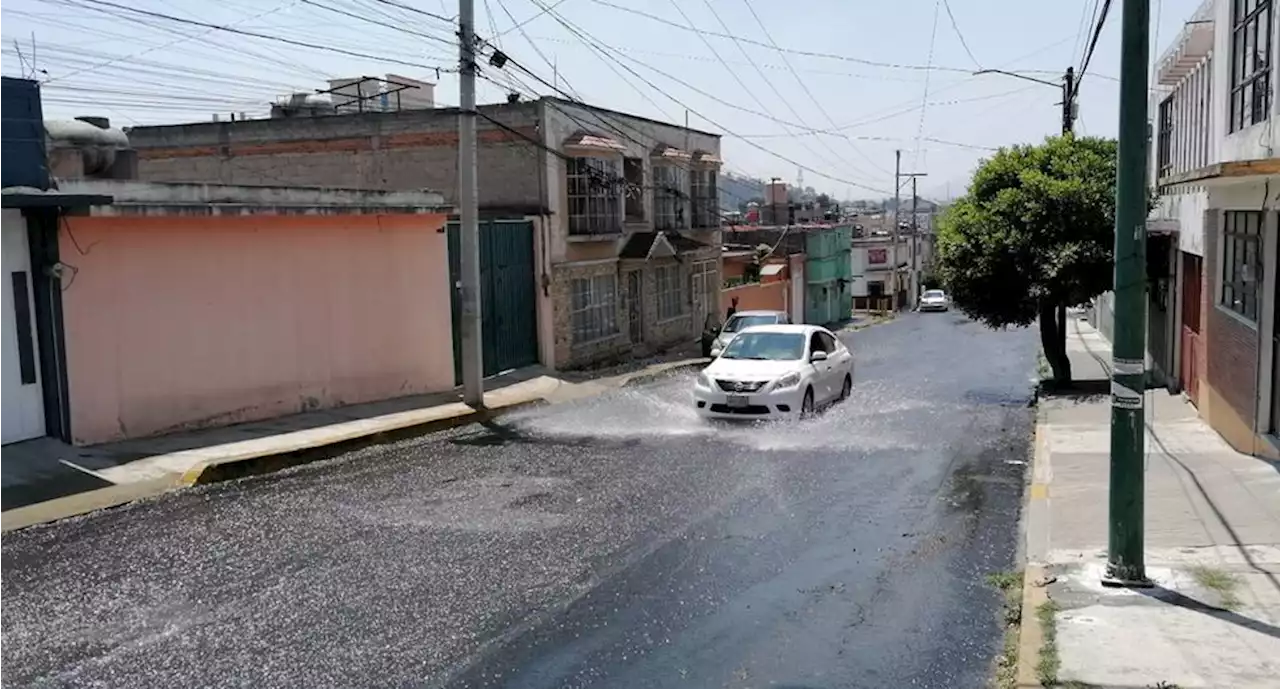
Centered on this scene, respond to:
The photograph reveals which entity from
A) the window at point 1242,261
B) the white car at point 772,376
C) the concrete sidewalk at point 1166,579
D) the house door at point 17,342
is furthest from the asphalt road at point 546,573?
the window at point 1242,261

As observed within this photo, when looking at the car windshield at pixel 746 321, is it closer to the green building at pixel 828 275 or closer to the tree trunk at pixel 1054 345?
the tree trunk at pixel 1054 345

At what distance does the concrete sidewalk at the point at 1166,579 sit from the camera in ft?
20.5

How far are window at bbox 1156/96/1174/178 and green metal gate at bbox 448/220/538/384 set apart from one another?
1337 cm

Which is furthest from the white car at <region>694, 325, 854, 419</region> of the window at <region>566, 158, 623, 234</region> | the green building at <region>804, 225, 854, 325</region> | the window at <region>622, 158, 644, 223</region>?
the green building at <region>804, 225, 854, 325</region>

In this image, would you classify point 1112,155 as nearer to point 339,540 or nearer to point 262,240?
point 262,240

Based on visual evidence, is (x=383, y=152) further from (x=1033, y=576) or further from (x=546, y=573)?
(x=1033, y=576)

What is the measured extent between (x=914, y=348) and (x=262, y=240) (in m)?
25.3

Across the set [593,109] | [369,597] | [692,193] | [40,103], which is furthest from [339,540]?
[692,193]

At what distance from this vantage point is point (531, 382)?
2428 cm

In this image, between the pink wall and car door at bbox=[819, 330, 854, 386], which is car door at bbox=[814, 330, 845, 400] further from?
the pink wall

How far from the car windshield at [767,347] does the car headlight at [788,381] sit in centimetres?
78

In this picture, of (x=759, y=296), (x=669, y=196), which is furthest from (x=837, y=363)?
(x=759, y=296)

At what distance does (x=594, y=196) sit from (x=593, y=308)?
2894 millimetres

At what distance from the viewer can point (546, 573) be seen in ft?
28.2
